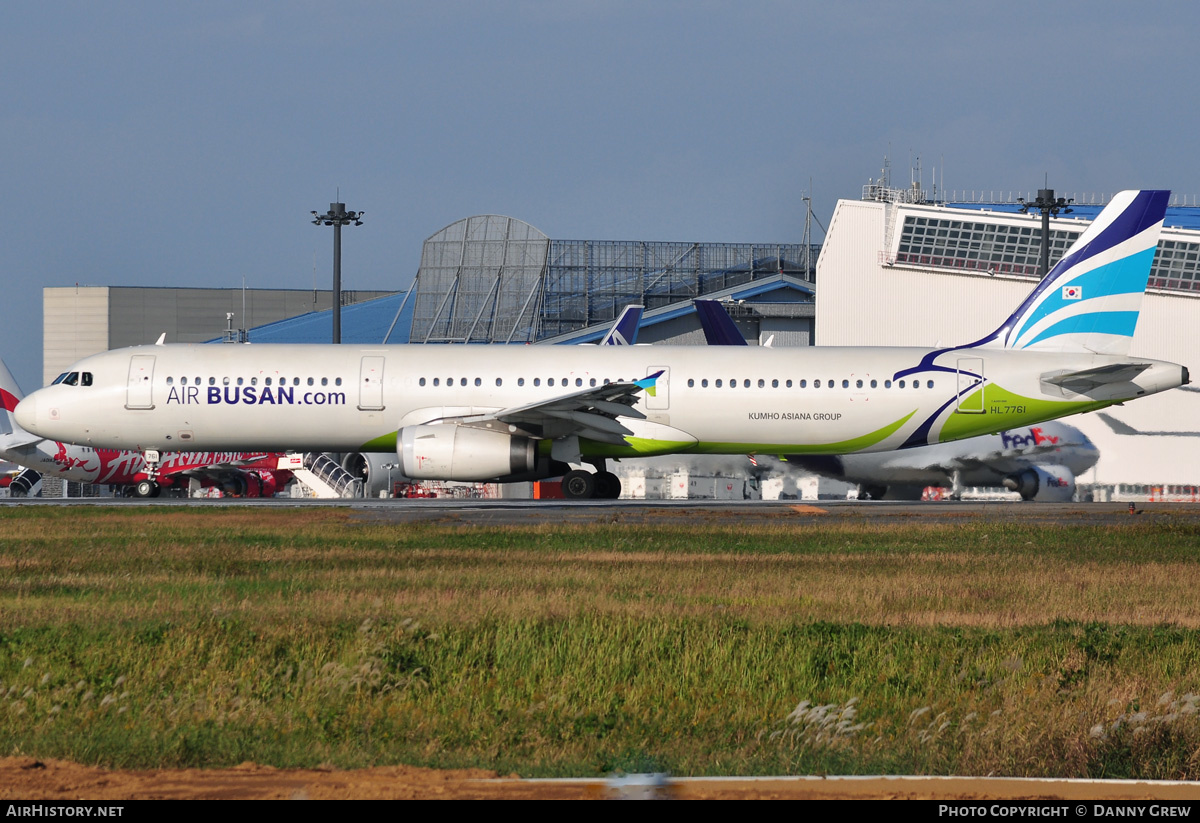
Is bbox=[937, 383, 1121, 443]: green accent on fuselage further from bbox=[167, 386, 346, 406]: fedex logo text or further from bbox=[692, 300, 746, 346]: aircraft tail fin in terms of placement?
bbox=[167, 386, 346, 406]: fedex logo text

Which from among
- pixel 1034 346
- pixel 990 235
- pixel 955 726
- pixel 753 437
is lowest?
pixel 955 726

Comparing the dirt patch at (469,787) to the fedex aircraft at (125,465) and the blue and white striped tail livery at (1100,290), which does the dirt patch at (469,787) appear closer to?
the blue and white striped tail livery at (1100,290)

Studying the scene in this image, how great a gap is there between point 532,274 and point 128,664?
67.4m

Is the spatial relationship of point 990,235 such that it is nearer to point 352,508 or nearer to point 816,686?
point 352,508

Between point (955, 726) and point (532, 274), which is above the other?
point (532, 274)

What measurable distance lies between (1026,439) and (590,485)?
1649cm

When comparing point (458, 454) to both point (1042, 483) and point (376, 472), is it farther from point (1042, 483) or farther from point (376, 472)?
point (1042, 483)

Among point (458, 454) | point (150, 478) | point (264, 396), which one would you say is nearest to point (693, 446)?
point (458, 454)

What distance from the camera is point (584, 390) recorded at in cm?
3102

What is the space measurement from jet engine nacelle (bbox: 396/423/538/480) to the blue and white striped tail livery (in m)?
13.7

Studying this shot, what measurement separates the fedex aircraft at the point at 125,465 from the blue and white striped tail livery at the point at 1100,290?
1082 inches

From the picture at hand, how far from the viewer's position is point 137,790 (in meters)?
6.31

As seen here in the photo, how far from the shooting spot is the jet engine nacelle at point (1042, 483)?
42.6 meters
